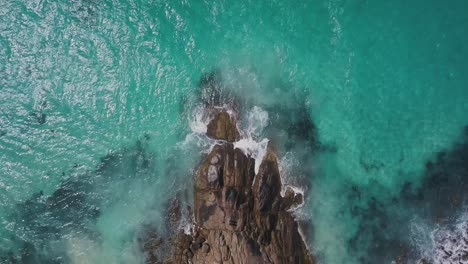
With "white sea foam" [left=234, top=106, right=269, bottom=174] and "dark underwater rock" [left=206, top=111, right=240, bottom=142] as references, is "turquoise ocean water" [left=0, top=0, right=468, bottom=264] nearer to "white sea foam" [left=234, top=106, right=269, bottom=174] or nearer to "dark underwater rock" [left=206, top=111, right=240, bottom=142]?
"white sea foam" [left=234, top=106, right=269, bottom=174]

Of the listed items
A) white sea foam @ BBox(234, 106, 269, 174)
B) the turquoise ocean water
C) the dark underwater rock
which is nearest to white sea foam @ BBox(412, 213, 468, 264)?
the turquoise ocean water

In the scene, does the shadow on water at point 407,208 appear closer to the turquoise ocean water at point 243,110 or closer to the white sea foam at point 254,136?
the turquoise ocean water at point 243,110

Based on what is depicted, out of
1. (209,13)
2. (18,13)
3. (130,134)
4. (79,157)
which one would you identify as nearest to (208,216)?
(130,134)

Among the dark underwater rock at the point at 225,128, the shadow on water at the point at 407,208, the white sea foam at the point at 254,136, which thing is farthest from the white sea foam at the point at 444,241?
the dark underwater rock at the point at 225,128

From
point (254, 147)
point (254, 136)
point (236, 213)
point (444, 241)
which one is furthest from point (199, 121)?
point (444, 241)

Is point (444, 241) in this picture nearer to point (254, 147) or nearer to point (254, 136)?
point (254, 147)

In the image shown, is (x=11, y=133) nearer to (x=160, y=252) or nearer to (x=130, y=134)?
(x=130, y=134)

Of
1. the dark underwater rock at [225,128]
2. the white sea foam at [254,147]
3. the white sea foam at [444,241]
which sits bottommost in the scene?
the white sea foam at [444,241]
